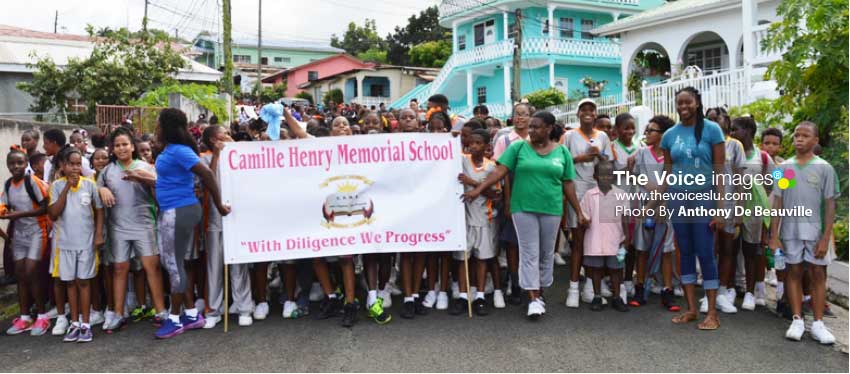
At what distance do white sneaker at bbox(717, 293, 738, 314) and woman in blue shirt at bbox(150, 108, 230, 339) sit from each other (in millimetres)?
4529

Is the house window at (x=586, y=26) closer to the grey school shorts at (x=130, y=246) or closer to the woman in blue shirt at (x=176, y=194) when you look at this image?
the woman in blue shirt at (x=176, y=194)

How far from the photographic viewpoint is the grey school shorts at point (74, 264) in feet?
19.7

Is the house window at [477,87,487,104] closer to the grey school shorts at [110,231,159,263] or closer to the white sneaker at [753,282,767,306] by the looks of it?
the white sneaker at [753,282,767,306]

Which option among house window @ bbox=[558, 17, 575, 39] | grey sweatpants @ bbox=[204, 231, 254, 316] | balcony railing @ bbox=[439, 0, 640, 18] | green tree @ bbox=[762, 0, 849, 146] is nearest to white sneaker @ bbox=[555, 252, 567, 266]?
green tree @ bbox=[762, 0, 849, 146]

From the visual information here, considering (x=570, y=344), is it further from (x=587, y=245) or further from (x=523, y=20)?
(x=523, y=20)

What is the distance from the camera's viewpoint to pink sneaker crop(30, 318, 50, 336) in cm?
618

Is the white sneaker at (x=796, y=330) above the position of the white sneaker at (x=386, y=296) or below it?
below

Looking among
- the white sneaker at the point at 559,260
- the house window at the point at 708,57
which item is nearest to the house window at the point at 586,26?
the house window at the point at 708,57

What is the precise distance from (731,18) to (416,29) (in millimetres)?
36401

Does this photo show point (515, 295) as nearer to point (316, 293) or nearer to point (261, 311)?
point (316, 293)

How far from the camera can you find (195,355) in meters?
5.44

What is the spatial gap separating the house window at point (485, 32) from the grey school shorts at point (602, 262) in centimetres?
2765

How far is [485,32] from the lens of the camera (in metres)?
33.9

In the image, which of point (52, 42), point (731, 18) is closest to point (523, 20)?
point (731, 18)
